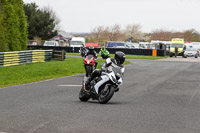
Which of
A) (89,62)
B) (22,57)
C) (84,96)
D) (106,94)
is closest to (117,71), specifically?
(106,94)

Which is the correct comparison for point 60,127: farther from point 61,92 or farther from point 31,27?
point 31,27

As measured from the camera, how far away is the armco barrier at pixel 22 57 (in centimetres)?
2517

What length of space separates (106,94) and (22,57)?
1844 centimetres

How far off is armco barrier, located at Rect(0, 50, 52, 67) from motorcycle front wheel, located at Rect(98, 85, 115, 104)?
623 inches

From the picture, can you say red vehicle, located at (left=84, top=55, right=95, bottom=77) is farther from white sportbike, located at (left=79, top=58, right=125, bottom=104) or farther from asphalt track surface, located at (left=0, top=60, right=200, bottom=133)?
white sportbike, located at (left=79, top=58, right=125, bottom=104)

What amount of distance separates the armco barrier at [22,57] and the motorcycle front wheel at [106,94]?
15822 millimetres

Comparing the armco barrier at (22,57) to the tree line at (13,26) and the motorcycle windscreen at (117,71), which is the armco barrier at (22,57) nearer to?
the tree line at (13,26)

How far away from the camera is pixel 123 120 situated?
7.77 meters

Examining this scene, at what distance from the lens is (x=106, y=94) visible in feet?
33.1

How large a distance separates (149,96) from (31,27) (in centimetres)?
6948

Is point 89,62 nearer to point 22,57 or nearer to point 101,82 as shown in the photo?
point 101,82

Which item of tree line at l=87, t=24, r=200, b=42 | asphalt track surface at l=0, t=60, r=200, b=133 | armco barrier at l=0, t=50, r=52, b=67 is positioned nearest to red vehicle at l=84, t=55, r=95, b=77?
asphalt track surface at l=0, t=60, r=200, b=133

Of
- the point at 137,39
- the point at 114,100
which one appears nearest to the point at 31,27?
the point at 137,39

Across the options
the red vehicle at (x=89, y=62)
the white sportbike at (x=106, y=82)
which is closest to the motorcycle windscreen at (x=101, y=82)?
the white sportbike at (x=106, y=82)
